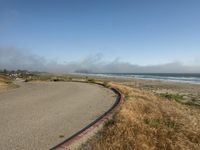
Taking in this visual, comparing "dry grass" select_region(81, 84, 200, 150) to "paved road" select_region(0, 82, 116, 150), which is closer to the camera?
"paved road" select_region(0, 82, 116, 150)

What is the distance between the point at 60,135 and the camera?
8750 millimetres

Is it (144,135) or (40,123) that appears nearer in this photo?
(144,135)

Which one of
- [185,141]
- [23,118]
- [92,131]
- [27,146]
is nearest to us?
[27,146]

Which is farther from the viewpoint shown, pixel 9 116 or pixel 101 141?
pixel 9 116

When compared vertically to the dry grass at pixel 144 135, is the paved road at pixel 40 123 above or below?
above

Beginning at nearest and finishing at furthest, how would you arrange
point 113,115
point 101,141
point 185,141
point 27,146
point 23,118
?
point 27,146, point 101,141, point 185,141, point 23,118, point 113,115

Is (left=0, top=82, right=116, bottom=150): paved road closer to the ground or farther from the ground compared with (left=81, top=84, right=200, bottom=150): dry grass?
farther from the ground

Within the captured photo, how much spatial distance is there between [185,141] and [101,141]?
3527mm

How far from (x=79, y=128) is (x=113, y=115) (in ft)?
8.39

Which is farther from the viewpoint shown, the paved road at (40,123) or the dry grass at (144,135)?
the dry grass at (144,135)

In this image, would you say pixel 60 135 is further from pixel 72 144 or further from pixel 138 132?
pixel 138 132

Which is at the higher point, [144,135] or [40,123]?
[40,123]

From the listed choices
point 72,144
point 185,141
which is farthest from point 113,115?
point 72,144

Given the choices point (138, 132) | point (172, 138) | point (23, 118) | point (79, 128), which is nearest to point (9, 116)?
point (23, 118)
